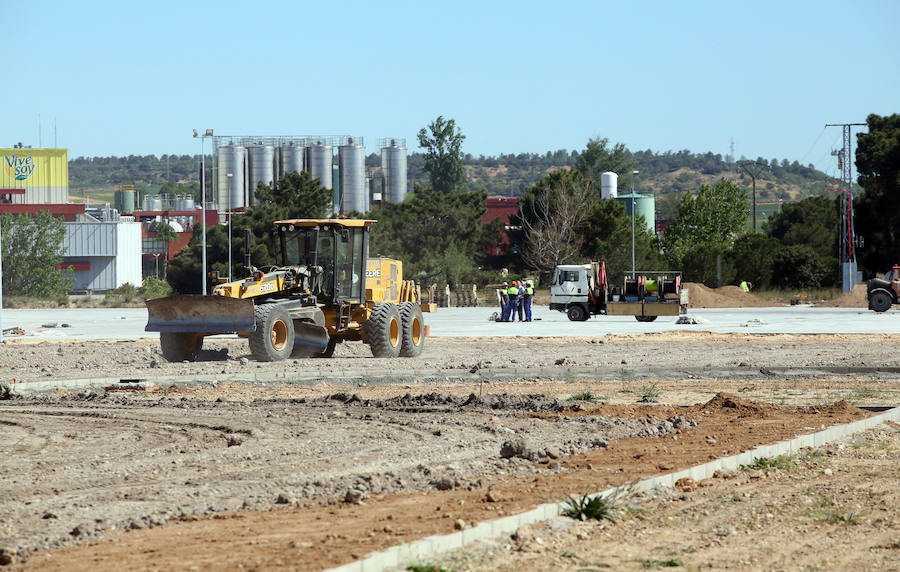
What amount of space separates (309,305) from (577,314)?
22944 mm

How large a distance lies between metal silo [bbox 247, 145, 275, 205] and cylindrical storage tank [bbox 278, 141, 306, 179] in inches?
37.6

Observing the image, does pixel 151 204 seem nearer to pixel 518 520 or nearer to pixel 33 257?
pixel 33 257

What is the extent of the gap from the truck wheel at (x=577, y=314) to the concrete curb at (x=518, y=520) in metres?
33.0

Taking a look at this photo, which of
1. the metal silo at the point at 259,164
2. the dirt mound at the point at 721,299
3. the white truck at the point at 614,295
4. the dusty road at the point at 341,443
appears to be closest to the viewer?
the dusty road at the point at 341,443

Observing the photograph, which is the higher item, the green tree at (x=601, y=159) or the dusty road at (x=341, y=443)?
the green tree at (x=601, y=159)

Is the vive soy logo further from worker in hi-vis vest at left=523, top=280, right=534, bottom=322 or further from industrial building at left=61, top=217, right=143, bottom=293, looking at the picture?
worker in hi-vis vest at left=523, top=280, right=534, bottom=322

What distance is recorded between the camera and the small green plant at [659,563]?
24.7 feet

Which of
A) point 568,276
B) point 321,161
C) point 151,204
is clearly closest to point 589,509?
point 568,276

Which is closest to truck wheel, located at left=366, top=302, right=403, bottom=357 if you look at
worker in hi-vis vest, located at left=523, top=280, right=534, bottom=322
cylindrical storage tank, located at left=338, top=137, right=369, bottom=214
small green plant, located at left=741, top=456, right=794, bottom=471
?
small green plant, located at left=741, top=456, right=794, bottom=471

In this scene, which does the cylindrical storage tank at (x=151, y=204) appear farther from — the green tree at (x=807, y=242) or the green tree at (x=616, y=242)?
the green tree at (x=616, y=242)

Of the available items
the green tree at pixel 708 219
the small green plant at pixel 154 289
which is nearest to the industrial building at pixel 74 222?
the small green plant at pixel 154 289

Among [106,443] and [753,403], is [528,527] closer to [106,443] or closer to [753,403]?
[106,443]

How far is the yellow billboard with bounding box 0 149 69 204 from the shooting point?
380 feet

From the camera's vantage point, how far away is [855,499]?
9812 millimetres
